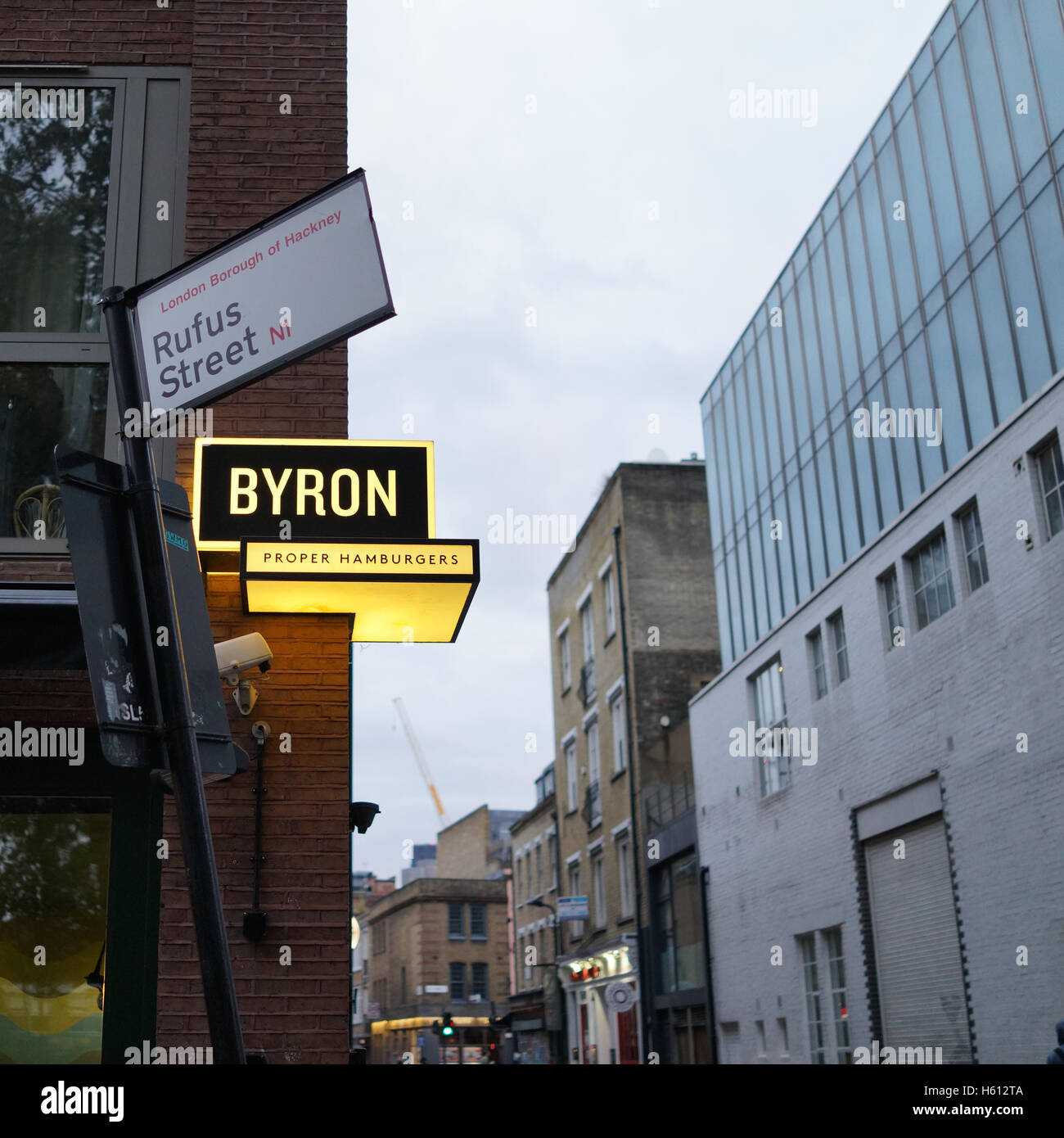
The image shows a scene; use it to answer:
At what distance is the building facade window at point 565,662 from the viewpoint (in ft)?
144

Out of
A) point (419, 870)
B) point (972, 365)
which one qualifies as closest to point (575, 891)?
point (972, 365)

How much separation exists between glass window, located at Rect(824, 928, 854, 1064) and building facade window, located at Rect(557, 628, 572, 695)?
71.3ft

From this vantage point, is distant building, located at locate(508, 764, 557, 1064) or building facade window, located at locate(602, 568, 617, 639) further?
distant building, located at locate(508, 764, 557, 1064)

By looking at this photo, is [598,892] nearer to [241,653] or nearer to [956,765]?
[956,765]

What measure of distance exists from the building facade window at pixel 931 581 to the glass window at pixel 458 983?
168 ft

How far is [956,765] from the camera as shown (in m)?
17.7

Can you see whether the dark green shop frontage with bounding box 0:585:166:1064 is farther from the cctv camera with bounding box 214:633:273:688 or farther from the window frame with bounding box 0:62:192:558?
the window frame with bounding box 0:62:192:558

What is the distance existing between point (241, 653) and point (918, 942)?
1561 centimetres

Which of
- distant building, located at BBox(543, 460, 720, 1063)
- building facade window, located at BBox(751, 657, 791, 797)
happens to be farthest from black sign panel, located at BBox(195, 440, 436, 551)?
distant building, located at BBox(543, 460, 720, 1063)

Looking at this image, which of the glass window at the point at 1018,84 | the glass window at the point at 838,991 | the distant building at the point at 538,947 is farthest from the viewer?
the distant building at the point at 538,947

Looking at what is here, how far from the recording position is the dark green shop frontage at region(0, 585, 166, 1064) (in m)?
6.04

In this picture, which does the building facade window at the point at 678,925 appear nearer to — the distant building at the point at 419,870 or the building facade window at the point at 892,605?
the building facade window at the point at 892,605

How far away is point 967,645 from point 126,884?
46.4 feet

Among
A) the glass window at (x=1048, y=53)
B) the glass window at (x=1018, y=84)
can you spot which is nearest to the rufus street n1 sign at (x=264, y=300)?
the glass window at (x=1048, y=53)
